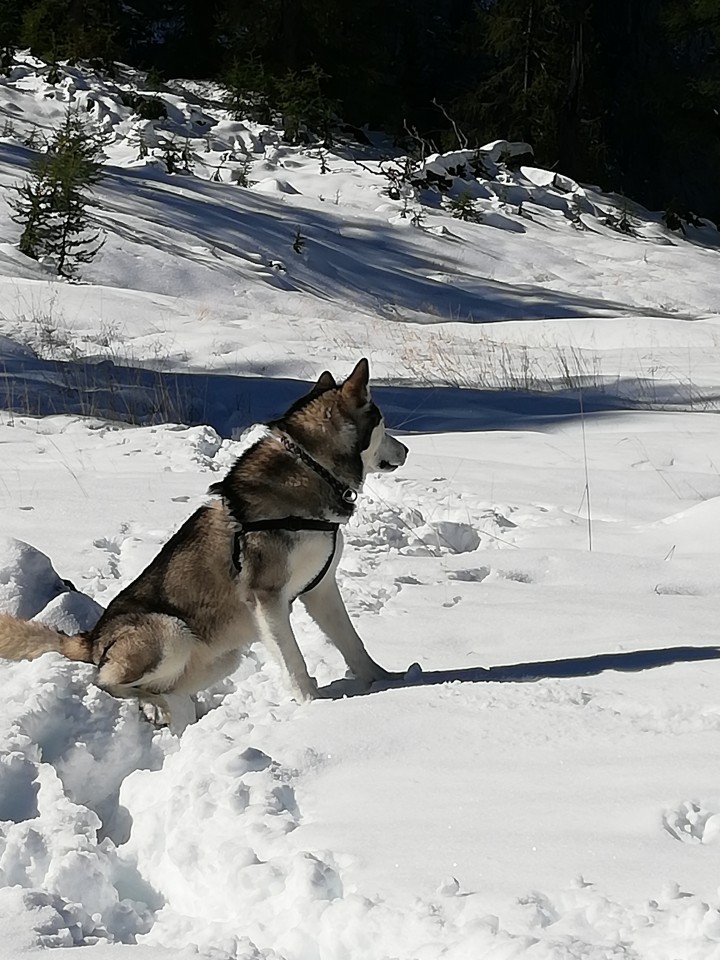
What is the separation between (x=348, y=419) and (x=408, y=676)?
962 millimetres

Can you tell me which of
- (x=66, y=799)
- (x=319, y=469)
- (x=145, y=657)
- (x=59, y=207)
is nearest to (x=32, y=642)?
(x=145, y=657)

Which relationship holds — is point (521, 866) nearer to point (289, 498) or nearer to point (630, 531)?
point (289, 498)

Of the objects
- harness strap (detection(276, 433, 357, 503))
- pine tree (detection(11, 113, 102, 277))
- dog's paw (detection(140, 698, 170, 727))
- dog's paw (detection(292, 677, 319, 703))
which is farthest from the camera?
pine tree (detection(11, 113, 102, 277))

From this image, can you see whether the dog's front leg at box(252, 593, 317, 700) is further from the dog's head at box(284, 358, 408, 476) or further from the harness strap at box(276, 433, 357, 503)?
the dog's head at box(284, 358, 408, 476)

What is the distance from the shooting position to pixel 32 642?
385cm

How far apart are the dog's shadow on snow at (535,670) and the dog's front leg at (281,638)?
0.12 metres

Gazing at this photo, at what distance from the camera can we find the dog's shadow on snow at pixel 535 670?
3.74 meters

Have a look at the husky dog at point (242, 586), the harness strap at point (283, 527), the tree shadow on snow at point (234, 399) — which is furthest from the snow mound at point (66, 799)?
the tree shadow on snow at point (234, 399)

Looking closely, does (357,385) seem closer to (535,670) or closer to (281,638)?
(281,638)

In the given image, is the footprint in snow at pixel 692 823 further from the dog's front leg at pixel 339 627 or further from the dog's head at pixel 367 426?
the dog's head at pixel 367 426

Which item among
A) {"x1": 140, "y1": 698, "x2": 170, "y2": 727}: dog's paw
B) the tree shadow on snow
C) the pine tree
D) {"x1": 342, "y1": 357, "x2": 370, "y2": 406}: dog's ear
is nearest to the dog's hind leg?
{"x1": 140, "y1": 698, "x2": 170, "y2": 727}: dog's paw

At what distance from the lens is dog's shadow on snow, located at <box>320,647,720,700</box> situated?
3.74 m

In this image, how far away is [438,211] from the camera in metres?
22.2

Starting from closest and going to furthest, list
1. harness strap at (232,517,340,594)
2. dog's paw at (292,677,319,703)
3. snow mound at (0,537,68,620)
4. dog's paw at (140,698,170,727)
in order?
dog's paw at (140,698,170,727) < dog's paw at (292,677,319,703) < harness strap at (232,517,340,594) < snow mound at (0,537,68,620)
